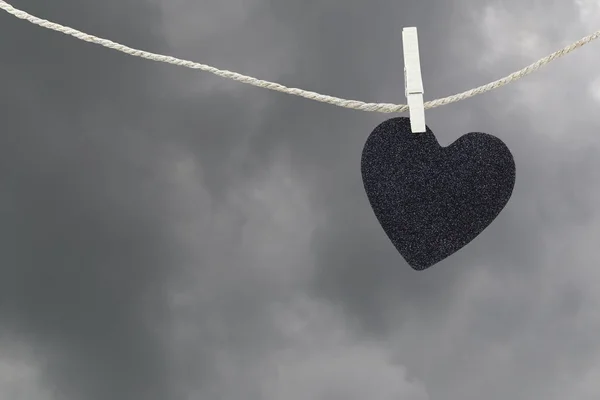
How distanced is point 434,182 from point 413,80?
268 mm

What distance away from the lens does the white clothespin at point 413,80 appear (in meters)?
1.78

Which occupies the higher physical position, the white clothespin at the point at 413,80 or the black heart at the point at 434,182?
the white clothespin at the point at 413,80

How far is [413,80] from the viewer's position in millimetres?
1784

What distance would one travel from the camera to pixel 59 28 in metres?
1.92

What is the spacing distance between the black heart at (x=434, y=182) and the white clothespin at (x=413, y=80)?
5 cm

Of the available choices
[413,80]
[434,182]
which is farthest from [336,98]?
[434,182]

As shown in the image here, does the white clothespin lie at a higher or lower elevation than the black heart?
higher

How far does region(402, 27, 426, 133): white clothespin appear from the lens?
1775mm

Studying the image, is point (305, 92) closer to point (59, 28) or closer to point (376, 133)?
point (376, 133)

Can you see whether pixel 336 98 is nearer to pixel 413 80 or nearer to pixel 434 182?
pixel 413 80

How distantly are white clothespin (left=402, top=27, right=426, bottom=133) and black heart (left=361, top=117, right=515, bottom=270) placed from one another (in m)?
0.05

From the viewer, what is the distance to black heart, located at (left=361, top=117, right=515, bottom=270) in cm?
183

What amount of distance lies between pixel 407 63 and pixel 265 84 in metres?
0.36

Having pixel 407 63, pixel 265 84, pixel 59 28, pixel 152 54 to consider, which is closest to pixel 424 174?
pixel 407 63
